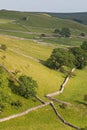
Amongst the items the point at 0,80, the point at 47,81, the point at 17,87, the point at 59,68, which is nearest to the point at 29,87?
the point at 17,87

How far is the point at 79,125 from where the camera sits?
99750mm

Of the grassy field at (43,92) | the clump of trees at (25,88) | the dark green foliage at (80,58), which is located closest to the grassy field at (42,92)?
the grassy field at (43,92)

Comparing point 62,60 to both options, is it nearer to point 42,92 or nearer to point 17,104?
point 42,92

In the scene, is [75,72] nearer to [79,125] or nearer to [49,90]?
[49,90]

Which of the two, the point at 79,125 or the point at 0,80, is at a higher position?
the point at 0,80

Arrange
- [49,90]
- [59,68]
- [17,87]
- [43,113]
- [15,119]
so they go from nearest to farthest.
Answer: [15,119] < [43,113] < [17,87] < [49,90] < [59,68]

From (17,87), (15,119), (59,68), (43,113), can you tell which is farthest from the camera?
(59,68)

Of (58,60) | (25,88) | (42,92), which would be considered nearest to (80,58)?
(58,60)

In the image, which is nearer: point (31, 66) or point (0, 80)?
point (0, 80)

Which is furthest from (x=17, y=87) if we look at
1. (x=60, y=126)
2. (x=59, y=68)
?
(x=59, y=68)

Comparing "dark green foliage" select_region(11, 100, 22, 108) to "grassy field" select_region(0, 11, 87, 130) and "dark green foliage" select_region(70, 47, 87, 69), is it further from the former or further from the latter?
"dark green foliage" select_region(70, 47, 87, 69)

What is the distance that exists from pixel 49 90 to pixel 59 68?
27.5m

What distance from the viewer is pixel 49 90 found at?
401 ft

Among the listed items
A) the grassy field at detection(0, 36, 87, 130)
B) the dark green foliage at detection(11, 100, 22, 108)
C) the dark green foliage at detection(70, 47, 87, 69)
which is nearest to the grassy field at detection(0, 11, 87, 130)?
the grassy field at detection(0, 36, 87, 130)
